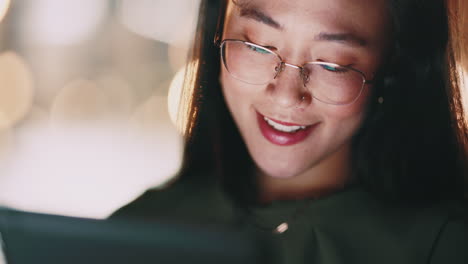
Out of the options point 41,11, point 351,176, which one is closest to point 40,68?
point 41,11

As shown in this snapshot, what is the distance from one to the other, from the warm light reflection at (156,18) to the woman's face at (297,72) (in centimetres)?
199

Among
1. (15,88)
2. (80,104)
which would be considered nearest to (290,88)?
(80,104)

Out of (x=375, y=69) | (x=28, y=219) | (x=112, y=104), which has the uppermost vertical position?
(x=375, y=69)

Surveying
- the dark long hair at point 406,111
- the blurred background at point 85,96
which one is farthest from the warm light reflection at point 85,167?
the dark long hair at point 406,111

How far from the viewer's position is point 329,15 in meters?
0.86

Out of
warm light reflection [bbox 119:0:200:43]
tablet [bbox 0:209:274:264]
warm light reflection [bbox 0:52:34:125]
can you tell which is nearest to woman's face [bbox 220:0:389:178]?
tablet [bbox 0:209:274:264]

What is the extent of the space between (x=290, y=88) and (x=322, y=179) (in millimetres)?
268

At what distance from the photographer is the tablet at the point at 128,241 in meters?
0.41

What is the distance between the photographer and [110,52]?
341 centimetres

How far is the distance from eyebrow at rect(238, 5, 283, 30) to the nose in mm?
76

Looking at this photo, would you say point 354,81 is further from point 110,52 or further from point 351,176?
point 110,52

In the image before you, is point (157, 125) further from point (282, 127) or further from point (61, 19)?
point (282, 127)

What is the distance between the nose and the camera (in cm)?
91

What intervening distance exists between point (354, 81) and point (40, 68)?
123 inches
